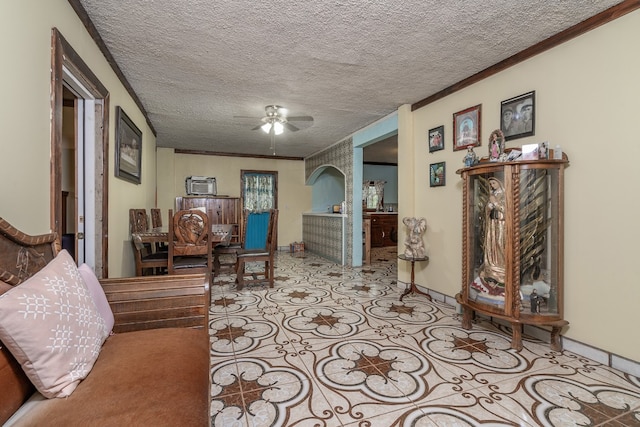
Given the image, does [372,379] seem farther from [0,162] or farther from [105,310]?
[0,162]

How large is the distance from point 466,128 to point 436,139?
0.41 meters

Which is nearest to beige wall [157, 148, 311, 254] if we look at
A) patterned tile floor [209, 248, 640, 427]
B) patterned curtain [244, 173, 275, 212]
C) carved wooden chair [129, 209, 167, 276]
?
patterned curtain [244, 173, 275, 212]

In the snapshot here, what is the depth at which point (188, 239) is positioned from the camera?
2.96 meters

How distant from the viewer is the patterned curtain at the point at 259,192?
7.12 metres

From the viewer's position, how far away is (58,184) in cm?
169

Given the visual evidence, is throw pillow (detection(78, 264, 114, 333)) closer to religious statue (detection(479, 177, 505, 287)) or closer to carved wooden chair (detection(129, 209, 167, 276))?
carved wooden chair (detection(129, 209, 167, 276))

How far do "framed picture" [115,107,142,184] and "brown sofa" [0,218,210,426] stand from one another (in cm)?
183

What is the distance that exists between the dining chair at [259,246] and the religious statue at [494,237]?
7.63 ft

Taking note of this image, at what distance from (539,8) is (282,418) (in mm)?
2851

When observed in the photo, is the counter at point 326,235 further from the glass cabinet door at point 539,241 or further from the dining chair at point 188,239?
the glass cabinet door at point 539,241

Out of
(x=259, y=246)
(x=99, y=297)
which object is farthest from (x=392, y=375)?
(x=259, y=246)

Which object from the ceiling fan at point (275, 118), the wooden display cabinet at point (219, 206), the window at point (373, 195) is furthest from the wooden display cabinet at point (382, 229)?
the ceiling fan at point (275, 118)

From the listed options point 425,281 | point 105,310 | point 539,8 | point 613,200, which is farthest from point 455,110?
point 105,310

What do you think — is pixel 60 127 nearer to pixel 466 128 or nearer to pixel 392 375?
pixel 392 375
